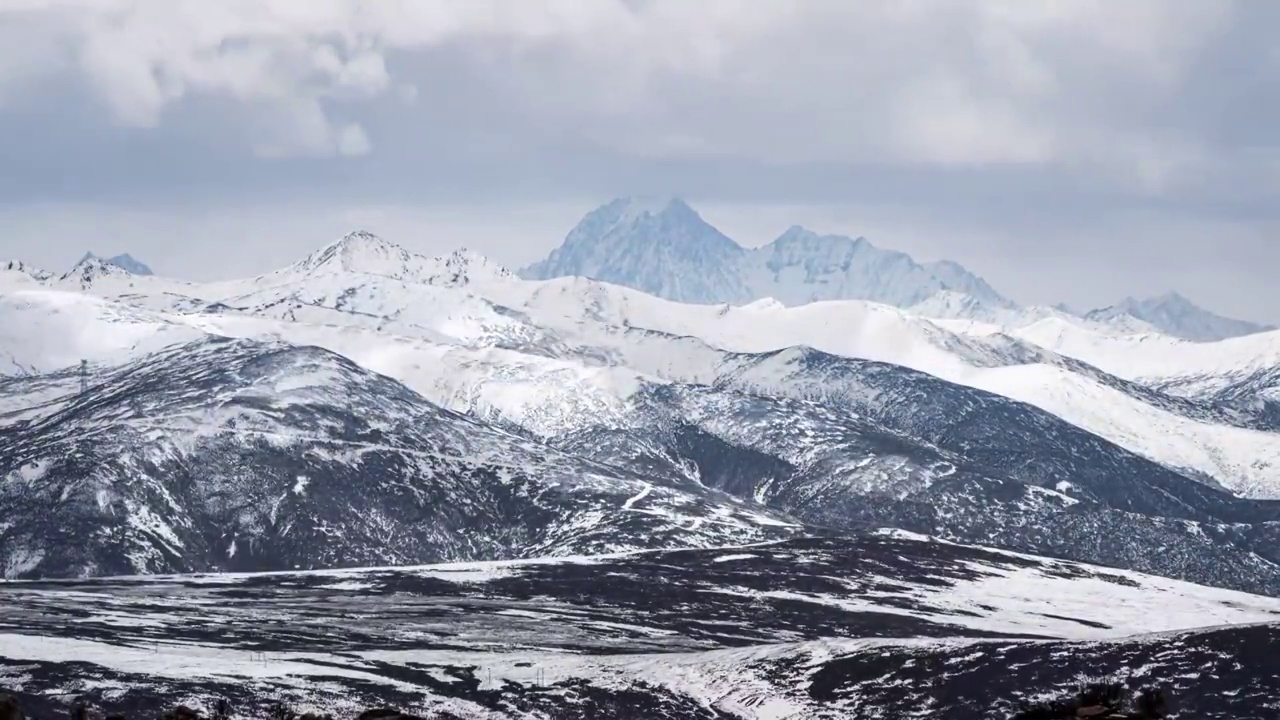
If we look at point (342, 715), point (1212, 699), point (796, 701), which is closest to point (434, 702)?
point (342, 715)

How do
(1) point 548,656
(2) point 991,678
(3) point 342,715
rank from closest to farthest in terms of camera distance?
(3) point 342,715 < (2) point 991,678 < (1) point 548,656

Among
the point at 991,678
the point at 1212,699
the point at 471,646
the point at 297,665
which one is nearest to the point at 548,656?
the point at 471,646

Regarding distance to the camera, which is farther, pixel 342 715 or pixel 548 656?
pixel 548 656

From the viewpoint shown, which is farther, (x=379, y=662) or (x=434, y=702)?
(x=379, y=662)

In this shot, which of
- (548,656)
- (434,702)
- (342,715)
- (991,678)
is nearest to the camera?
(342,715)

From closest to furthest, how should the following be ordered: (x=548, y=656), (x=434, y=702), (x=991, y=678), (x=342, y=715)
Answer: (x=342, y=715), (x=434, y=702), (x=991, y=678), (x=548, y=656)

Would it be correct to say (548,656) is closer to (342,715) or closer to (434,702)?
(434,702)

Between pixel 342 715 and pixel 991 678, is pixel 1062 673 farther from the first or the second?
pixel 342 715

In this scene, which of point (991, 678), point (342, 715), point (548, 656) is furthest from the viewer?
point (548, 656)
